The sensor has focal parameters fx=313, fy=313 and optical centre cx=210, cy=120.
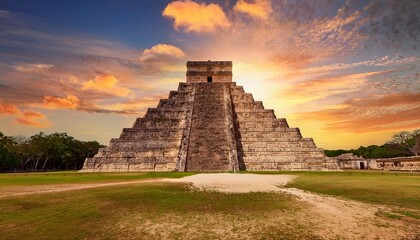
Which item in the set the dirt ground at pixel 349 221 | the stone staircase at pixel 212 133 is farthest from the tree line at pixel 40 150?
the dirt ground at pixel 349 221

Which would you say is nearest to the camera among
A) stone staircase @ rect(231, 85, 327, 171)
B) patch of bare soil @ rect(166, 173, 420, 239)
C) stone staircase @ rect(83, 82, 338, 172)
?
patch of bare soil @ rect(166, 173, 420, 239)

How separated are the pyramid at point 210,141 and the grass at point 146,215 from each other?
12.2m

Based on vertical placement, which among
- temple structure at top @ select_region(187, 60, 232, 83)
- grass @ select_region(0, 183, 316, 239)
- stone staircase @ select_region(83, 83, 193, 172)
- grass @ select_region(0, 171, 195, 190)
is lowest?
grass @ select_region(0, 183, 316, 239)

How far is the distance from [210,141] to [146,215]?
1774cm

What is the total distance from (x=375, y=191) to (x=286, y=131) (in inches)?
627

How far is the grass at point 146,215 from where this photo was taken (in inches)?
266

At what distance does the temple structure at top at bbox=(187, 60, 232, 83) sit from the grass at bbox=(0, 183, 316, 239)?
29.0 meters

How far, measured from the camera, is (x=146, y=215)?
822 cm

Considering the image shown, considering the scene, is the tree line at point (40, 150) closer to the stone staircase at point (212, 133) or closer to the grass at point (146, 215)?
the stone staircase at point (212, 133)

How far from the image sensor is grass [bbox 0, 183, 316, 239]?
22.1 feet

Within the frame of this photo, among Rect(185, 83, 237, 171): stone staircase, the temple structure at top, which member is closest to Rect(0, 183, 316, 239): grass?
Rect(185, 83, 237, 171): stone staircase

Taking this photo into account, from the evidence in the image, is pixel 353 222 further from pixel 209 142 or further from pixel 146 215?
pixel 209 142

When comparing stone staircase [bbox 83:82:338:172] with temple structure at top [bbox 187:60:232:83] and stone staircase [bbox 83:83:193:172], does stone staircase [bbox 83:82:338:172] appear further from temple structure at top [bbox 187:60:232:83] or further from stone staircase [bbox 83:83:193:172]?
temple structure at top [bbox 187:60:232:83]

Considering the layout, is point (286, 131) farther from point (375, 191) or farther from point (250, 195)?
point (250, 195)
